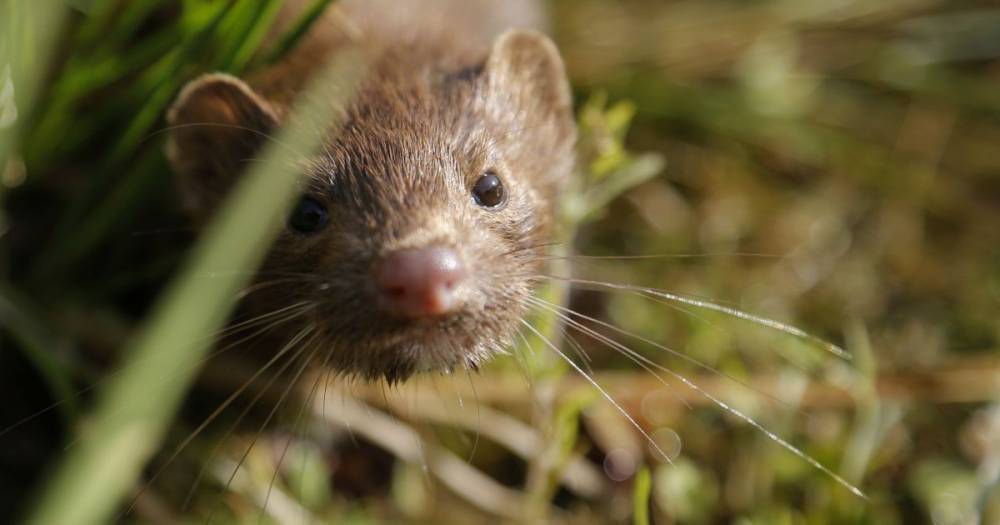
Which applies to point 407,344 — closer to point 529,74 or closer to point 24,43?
point 529,74

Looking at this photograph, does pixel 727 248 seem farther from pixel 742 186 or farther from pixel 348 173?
pixel 348 173

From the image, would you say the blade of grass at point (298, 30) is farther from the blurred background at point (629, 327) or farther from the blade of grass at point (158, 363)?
the blade of grass at point (158, 363)

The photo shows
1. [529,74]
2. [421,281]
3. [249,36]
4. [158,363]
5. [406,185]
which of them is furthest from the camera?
[529,74]

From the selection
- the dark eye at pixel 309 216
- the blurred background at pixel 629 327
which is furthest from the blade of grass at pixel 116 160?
the dark eye at pixel 309 216

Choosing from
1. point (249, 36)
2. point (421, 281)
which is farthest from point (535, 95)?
point (421, 281)

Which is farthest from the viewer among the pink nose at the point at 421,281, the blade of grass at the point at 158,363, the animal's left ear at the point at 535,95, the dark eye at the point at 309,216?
the animal's left ear at the point at 535,95

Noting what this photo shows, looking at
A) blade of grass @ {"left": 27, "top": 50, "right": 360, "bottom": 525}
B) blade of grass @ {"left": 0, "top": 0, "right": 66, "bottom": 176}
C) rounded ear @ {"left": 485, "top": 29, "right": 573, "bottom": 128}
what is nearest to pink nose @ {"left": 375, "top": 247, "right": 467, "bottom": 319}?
blade of grass @ {"left": 27, "top": 50, "right": 360, "bottom": 525}
